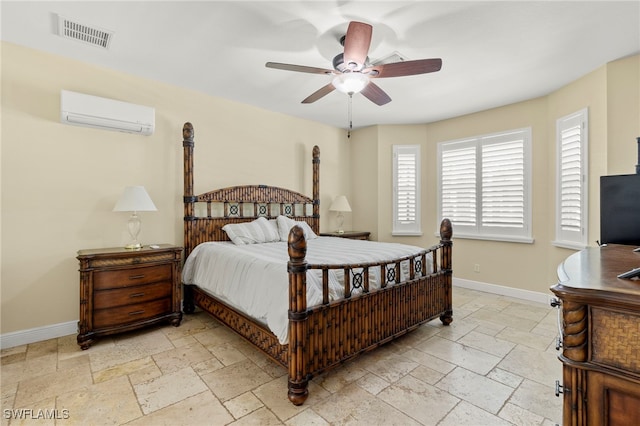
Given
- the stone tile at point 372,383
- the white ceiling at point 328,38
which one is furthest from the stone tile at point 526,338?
the white ceiling at point 328,38

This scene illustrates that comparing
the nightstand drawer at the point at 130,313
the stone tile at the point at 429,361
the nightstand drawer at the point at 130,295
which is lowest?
the stone tile at the point at 429,361

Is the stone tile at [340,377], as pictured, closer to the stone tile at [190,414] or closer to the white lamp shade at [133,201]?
the stone tile at [190,414]

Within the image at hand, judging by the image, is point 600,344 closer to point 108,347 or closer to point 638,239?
point 638,239

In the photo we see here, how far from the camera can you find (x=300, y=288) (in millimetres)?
1896

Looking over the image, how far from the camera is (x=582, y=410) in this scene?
0.94m

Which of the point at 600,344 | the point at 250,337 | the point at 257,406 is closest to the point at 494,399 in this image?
the point at 600,344

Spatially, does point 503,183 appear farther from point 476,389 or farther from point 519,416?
point 519,416

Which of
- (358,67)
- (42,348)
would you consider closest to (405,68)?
(358,67)

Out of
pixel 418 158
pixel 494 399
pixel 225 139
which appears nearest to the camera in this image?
pixel 494 399

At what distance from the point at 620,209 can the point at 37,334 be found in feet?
16.4

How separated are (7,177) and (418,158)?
5.23m

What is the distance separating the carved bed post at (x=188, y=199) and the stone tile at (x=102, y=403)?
1.43 metres

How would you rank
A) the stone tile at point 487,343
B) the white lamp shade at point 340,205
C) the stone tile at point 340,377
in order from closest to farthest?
the stone tile at point 340,377
the stone tile at point 487,343
the white lamp shade at point 340,205

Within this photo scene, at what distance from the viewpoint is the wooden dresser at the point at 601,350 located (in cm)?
86
